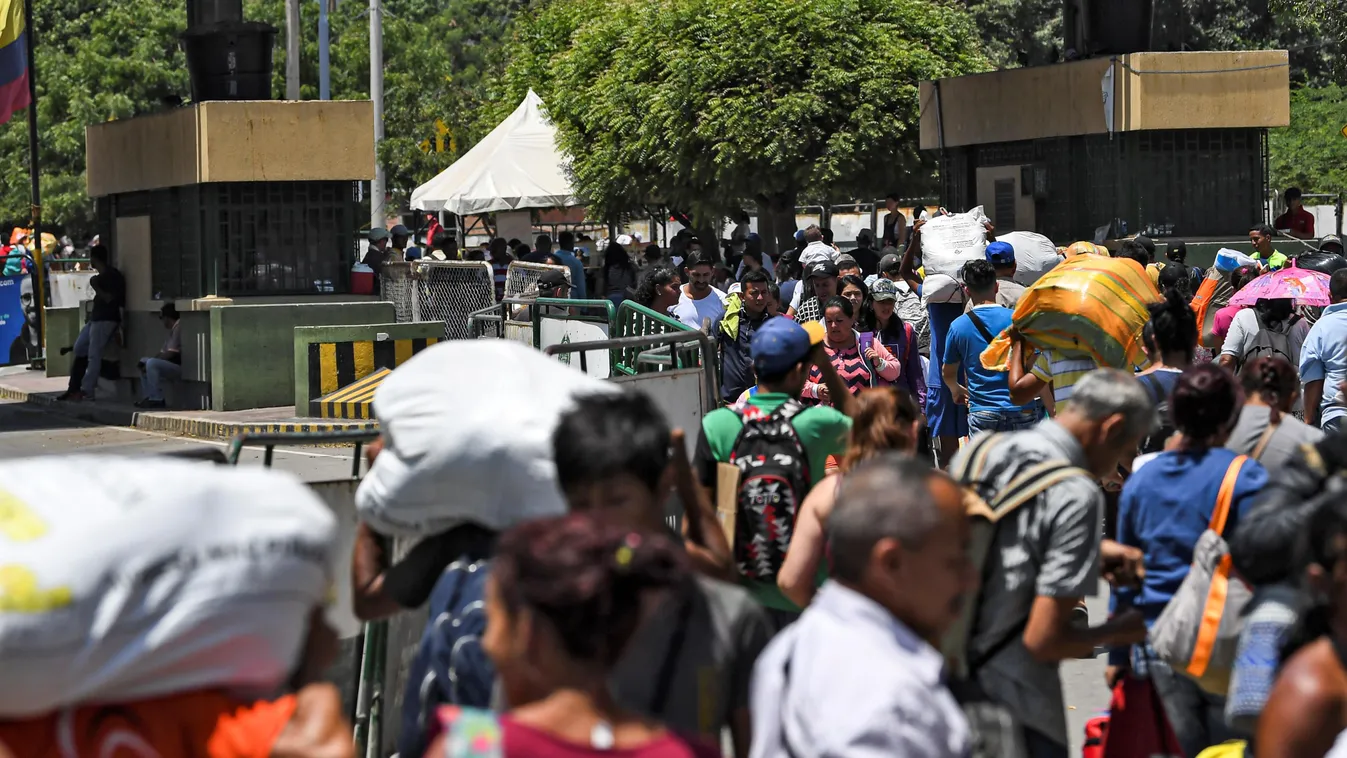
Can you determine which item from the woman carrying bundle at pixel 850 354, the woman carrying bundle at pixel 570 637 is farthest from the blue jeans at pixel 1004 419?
the woman carrying bundle at pixel 570 637

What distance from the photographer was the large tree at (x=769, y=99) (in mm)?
23250

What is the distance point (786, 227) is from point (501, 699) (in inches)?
897

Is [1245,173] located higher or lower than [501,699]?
higher

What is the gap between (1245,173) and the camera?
17.7 m

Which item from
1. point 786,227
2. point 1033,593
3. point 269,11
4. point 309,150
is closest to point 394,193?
point 269,11

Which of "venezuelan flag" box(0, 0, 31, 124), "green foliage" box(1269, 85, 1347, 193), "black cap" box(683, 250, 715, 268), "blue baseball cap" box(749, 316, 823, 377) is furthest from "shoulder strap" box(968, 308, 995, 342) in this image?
"green foliage" box(1269, 85, 1347, 193)

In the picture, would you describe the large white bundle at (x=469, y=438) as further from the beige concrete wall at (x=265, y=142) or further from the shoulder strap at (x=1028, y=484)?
the beige concrete wall at (x=265, y=142)

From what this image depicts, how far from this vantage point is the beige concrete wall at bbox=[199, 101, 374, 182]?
17766 millimetres

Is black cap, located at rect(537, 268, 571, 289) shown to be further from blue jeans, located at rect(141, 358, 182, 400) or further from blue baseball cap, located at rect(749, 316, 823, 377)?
blue baseball cap, located at rect(749, 316, 823, 377)

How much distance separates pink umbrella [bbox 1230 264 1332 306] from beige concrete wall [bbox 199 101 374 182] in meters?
9.96

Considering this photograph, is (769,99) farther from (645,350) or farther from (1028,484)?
(1028,484)

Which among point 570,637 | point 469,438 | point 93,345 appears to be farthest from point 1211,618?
point 93,345

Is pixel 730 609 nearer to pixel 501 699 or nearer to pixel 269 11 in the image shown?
pixel 501 699

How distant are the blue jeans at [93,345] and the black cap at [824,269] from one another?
1202 centimetres
